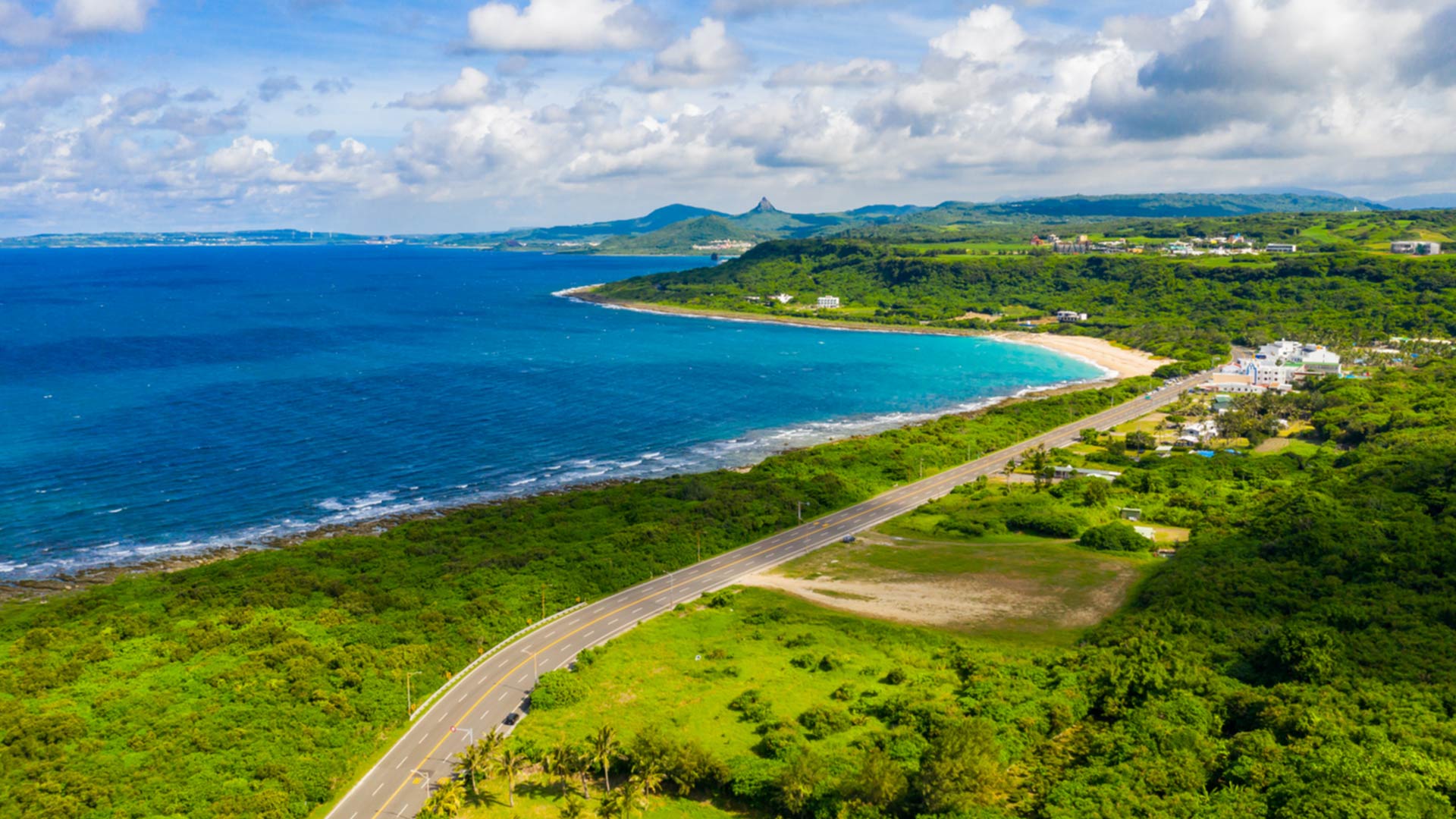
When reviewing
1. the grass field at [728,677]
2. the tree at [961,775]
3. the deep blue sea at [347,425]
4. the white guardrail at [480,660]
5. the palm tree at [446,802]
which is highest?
the deep blue sea at [347,425]

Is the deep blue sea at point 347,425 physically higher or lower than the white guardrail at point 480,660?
higher

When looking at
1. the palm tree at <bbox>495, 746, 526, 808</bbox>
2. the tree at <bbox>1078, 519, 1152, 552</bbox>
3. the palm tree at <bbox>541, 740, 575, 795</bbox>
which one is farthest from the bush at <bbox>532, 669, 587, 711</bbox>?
the tree at <bbox>1078, 519, 1152, 552</bbox>

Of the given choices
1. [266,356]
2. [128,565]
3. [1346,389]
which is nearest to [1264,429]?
[1346,389]

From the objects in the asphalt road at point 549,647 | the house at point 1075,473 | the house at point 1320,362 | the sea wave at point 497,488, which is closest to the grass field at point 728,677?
the asphalt road at point 549,647

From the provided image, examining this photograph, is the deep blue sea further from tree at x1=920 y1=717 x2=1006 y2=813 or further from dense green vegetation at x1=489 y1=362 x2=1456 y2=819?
tree at x1=920 y1=717 x2=1006 y2=813

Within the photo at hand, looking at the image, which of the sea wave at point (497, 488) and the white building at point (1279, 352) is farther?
the white building at point (1279, 352)

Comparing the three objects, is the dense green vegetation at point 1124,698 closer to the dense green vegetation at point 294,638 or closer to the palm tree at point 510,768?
the palm tree at point 510,768

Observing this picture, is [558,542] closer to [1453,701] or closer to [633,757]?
[633,757]
